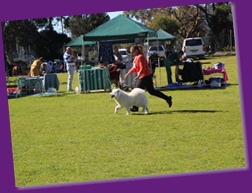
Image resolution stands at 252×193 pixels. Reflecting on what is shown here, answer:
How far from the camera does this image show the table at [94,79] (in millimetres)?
17312

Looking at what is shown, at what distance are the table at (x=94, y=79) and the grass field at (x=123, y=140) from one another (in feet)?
10.6

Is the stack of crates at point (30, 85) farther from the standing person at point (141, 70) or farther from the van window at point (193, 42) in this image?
the van window at point (193, 42)

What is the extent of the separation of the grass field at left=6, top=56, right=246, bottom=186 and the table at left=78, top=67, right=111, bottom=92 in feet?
10.6

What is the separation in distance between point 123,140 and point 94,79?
9298 mm

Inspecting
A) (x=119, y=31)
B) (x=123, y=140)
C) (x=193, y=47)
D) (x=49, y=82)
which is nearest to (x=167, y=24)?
(x=193, y=47)

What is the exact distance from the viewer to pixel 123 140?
Result: 8305mm

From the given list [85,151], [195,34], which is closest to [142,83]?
[85,151]

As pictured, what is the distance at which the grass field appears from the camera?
617cm

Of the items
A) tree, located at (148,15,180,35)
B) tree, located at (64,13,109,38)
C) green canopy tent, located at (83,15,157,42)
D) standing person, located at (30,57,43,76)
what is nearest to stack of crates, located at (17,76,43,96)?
standing person, located at (30,57,43,76)

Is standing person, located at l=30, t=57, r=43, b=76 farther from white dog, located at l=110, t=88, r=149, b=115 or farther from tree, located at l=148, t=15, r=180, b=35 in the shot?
tree, located at l=148, t=15, r=180, b=35

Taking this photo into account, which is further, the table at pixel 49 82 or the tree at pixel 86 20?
the table at pixel 49 82

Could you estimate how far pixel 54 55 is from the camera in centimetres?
3203

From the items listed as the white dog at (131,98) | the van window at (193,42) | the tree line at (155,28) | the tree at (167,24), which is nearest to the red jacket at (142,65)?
the white dog at (131,98)

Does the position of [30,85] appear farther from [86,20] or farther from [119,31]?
[86,20]
